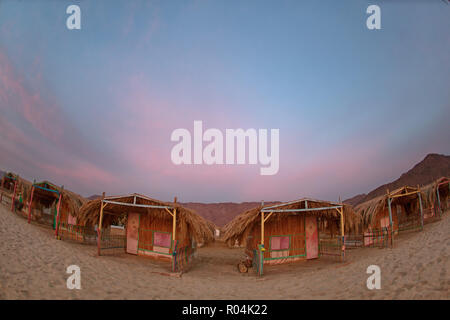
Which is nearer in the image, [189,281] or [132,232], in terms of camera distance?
[189,281]

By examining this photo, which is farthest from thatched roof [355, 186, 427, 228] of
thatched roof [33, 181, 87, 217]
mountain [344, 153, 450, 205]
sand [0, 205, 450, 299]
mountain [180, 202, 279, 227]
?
mountain [344, 153, 450, 205]

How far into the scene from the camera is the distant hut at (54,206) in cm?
1544

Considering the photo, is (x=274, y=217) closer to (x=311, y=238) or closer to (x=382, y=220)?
(x=311, y=238)

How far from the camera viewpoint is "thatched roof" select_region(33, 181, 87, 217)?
50.9 ft

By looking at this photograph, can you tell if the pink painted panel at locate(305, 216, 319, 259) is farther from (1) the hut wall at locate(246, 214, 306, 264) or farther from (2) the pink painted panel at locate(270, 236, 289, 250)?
(2) the pink painted panel at locate(270, 236, 289, 250)

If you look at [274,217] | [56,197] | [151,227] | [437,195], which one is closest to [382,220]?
[437,195]

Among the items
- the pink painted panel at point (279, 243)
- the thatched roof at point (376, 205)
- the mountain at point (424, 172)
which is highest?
the mountain at point (424, 172)

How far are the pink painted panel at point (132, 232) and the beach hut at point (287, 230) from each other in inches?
241

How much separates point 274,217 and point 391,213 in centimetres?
1067

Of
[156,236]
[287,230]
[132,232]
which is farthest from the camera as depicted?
[132,232]

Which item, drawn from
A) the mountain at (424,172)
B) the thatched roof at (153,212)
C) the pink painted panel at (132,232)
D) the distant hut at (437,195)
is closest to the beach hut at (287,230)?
the thatched roof at (153,212)

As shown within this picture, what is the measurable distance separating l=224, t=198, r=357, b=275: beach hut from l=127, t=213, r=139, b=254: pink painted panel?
6115mm

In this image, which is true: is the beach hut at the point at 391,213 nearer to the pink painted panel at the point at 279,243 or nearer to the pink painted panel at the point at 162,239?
the pink painted panel at the point at 279,243

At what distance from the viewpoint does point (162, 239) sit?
44.9 feet
